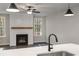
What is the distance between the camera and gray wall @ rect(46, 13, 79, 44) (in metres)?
2.06

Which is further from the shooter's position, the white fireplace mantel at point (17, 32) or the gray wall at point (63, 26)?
the white fireplace mantel at point (17, 32)

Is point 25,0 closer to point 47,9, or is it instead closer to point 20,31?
point 47,9

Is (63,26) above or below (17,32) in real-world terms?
above

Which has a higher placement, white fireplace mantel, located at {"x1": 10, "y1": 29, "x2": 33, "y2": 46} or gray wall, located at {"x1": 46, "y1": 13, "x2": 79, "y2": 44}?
gray wall, located at {"x1": 46, "y1": 13, "x2": 79, "y2": 44}

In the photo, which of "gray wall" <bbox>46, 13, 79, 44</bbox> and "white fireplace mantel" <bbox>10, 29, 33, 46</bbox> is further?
"white fireplace mantel" <bbox>10, 29, 33, 46</bbox>

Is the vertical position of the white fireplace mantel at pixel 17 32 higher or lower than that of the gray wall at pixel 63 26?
lower

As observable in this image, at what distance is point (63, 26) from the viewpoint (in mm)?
2201

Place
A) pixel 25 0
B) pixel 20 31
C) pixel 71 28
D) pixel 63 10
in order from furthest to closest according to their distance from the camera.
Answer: pixel 20 31 → pixel 71 28 → pixel 63 10 → pixel 25 0

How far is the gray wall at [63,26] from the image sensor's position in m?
2.06

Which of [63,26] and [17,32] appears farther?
[17,32]

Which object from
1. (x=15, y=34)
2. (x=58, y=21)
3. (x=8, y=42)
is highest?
(x=58, y=21)

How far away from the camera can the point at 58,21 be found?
218 cm

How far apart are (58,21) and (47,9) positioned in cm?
37

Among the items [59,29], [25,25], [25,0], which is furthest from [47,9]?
[25,25]
